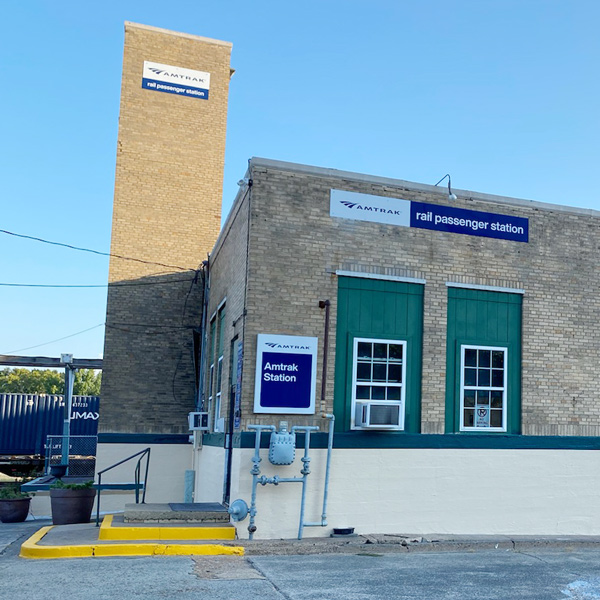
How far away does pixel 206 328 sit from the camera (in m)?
18.7

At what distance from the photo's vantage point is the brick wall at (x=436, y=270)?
1230cm

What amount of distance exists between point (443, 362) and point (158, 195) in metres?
10.2

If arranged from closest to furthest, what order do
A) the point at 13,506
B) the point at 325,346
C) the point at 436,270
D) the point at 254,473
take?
the point at 254,473
the point at 325,346
the point at 436,270
the point at 13,506

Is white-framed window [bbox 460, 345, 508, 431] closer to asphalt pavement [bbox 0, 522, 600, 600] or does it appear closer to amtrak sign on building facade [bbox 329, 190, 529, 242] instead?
amtrak sign on building facade [bbox 329, 190, 529, 242]

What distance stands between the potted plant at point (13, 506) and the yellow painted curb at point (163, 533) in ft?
22.1

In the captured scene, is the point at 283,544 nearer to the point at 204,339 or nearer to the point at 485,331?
the point at 485,331

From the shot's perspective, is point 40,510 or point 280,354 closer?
point 280,354

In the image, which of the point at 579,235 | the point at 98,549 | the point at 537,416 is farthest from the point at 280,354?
the point at 579,235

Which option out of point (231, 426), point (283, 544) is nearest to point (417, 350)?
point (231, 426)

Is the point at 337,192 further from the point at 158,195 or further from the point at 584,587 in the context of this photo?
the point at 158,195

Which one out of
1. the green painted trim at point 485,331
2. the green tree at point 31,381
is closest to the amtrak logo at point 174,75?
the green painted trim at point 485,331

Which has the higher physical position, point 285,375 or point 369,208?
point 369,208

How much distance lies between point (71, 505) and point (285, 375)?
5.14 m

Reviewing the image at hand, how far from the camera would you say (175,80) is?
20.8 meters
